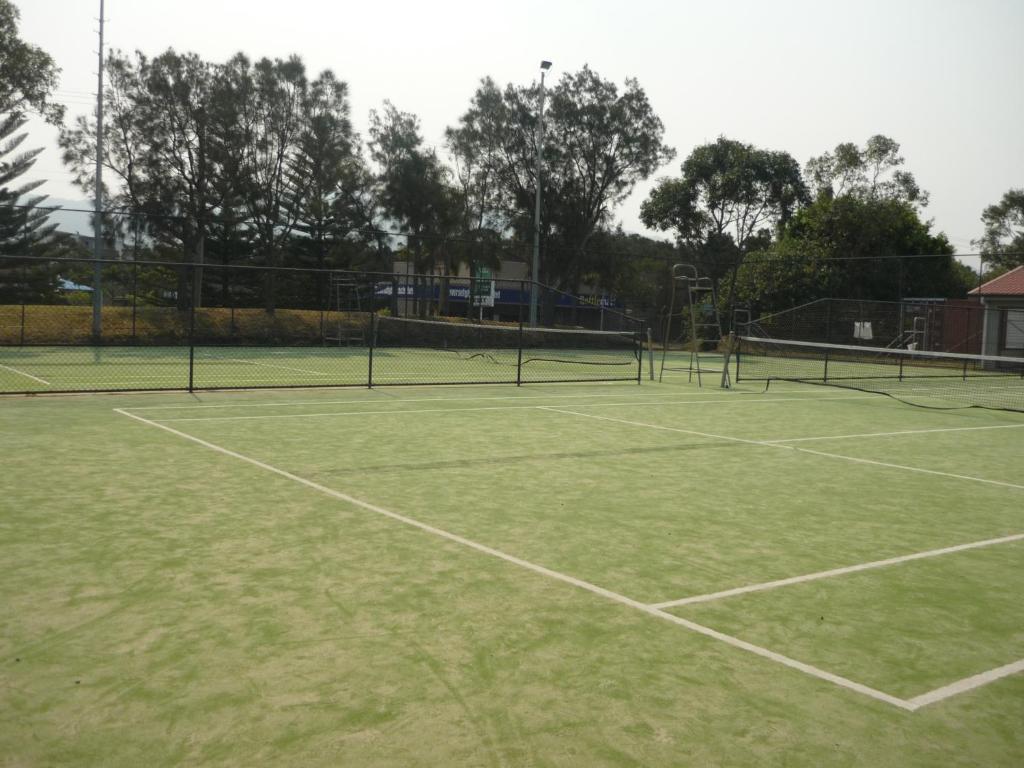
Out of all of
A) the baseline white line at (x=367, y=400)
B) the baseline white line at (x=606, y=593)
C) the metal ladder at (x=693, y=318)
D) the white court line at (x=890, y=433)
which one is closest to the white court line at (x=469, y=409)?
the baseline white line at (x=367, y=400)

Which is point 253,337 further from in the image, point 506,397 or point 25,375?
point 506,397

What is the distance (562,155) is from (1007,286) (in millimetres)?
21838

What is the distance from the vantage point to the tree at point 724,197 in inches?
2042

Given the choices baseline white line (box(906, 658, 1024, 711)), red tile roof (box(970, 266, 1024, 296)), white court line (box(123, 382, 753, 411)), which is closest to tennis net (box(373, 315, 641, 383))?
white court line (box(123, 382, 753, 411))

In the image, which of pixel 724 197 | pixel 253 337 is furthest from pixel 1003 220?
pixel 253 337

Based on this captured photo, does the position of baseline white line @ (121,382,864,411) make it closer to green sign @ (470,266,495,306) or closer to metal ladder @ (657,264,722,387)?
metal ladder @ (657,264,722,387)

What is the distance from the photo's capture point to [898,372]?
27656 mm

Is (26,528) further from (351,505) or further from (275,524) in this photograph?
(351,505)

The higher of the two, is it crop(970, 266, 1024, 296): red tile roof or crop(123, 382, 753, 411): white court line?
crop(970, 266, 1024, 296): red tile roof

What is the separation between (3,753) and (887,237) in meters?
43.4

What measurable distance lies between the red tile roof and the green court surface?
93.7ft

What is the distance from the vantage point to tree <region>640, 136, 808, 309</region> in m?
51.9

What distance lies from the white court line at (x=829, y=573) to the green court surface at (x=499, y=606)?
34 mm

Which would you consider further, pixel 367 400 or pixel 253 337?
pixel 253 337
